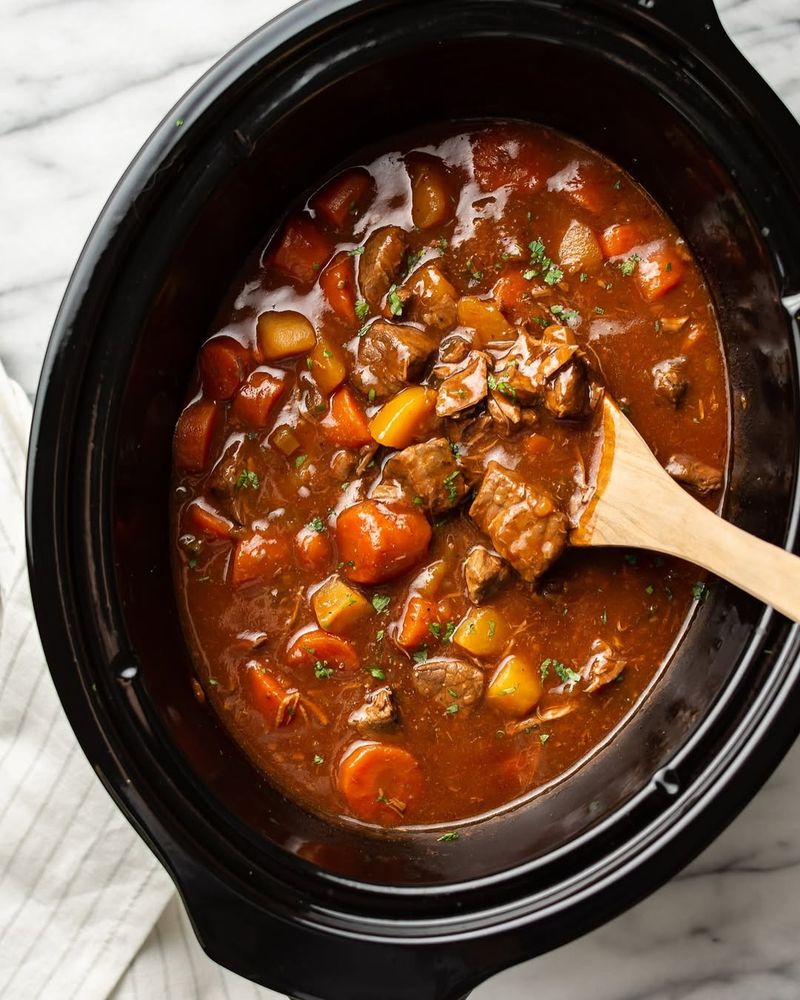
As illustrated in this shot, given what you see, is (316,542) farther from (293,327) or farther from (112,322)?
(112,322)

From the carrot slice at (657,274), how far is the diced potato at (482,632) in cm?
119

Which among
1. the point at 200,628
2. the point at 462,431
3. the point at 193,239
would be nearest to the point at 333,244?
the point at 193,239

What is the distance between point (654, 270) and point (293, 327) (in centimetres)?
124

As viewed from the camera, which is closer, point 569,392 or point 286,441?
point 569,392

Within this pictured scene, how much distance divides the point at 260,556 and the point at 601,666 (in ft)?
3.93

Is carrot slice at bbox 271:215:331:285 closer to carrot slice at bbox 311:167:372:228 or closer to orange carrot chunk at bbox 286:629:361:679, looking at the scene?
carrot slice at bbox 311:167:372:228

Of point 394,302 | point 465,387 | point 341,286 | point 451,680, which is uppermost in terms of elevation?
point 341,286

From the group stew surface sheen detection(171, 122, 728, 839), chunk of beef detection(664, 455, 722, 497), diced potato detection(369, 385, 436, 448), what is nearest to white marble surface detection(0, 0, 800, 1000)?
stew surface sheen detection(171, 122, 728, 839)

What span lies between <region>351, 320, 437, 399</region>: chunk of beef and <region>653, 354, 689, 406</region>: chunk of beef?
0.76m

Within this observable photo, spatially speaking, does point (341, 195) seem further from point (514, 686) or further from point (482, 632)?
point (514, 686)

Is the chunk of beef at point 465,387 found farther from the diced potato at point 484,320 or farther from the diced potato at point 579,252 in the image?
the diced potato at point 579,252

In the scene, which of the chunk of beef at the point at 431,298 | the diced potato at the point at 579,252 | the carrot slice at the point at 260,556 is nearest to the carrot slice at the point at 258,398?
the carrot slice at the point at 260,556

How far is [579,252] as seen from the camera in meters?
3.49

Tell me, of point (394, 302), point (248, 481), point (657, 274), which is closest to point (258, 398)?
point (248, 481)
